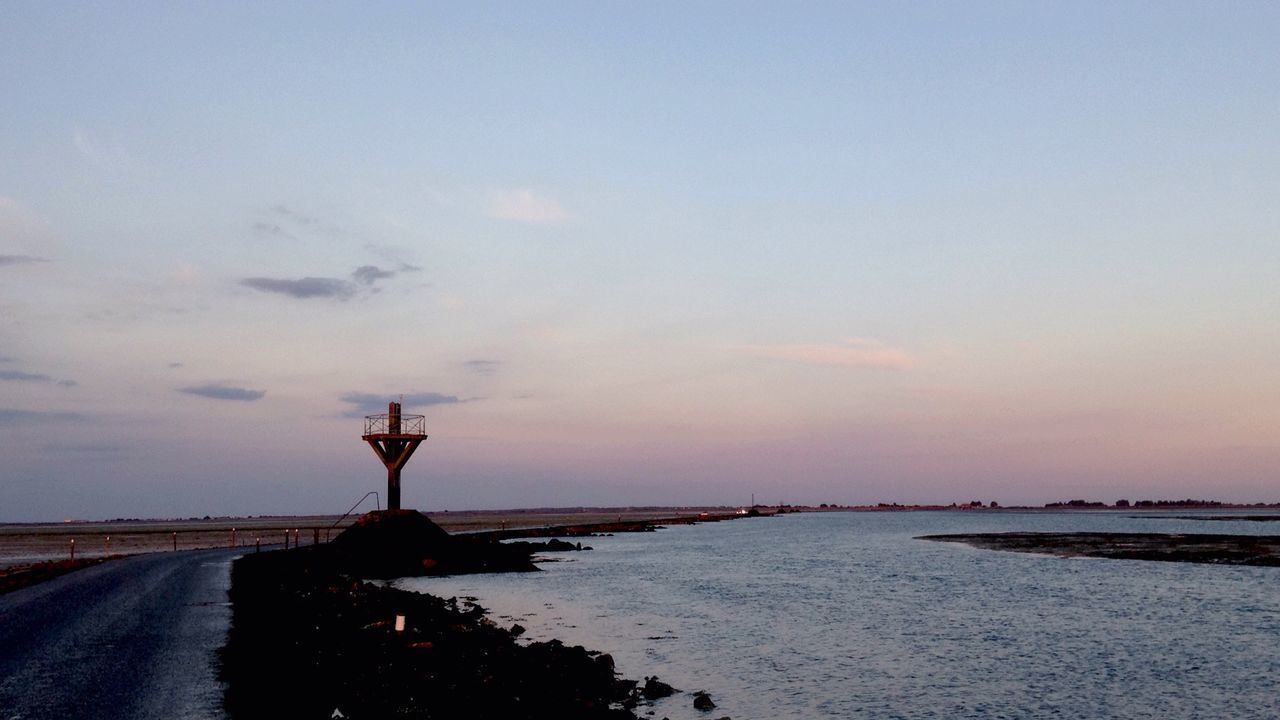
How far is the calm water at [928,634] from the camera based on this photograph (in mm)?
21656

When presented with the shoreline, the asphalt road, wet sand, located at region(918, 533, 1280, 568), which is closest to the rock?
the shoreline

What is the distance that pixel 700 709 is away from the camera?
20.3 metres

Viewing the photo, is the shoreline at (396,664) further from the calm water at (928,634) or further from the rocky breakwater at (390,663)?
the calm water at (928,634)

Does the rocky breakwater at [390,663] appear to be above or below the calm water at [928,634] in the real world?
above

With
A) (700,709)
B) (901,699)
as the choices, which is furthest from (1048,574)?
(700,709)

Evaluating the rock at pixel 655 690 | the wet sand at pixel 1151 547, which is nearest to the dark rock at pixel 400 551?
the rock at pixel 655 690

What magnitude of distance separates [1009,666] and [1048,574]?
105ft

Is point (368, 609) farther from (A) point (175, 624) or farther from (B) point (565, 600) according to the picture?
(B) point (565, 600)

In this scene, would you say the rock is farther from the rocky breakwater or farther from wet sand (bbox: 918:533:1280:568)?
wet sand (bbox: 918:533:1280:568)

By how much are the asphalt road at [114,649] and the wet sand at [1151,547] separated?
62.3 m

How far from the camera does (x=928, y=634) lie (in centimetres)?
3166

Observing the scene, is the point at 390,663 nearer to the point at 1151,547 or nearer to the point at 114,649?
the point at 114,649

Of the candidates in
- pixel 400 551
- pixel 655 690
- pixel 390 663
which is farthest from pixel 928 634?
pixel 400 551

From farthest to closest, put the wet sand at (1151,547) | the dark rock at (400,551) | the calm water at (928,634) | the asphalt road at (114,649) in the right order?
the wet sand at (1151,547), the dark rock at (400,551), the calm water at (928,634), the asphalt road at (114,649)
